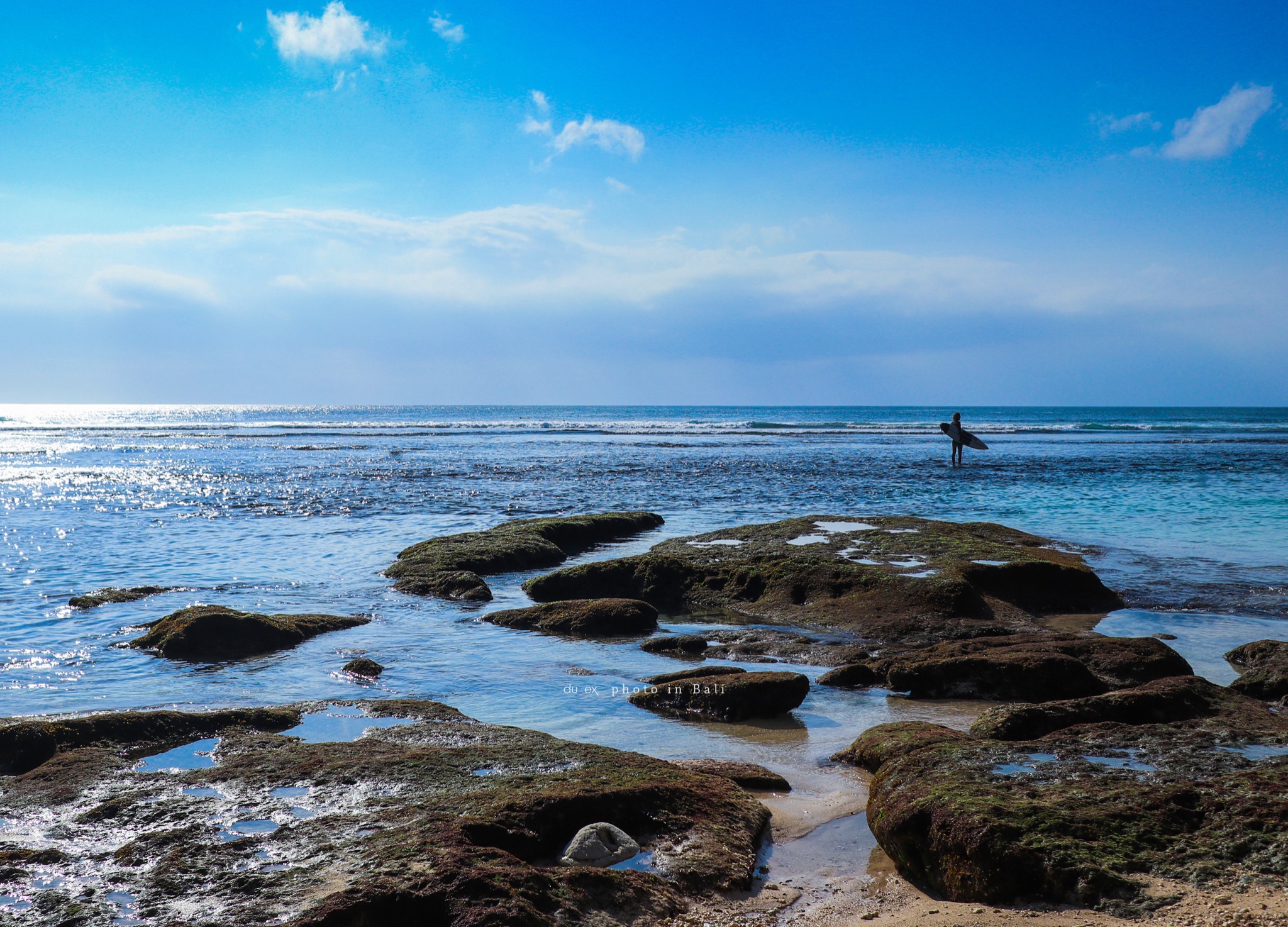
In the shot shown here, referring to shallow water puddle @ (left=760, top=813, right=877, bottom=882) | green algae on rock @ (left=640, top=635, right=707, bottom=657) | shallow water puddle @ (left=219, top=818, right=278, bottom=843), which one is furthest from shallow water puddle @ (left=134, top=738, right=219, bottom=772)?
green algae on rock @ (left=640, top=635, right=707, bottom=657)

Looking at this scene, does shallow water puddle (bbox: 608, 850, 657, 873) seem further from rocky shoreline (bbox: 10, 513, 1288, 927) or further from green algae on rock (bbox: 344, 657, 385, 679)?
green algae on rock (bbox: 344, 657, 385, 679)

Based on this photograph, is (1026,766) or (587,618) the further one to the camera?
(587,618)

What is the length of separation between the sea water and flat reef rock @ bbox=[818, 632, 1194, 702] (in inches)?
14.0

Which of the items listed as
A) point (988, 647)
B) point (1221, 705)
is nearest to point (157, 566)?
point (988, 647)

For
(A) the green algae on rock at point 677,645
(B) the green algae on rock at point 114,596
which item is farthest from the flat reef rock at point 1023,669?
(B) the green algae on rock at point 114,596

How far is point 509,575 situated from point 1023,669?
9704mm

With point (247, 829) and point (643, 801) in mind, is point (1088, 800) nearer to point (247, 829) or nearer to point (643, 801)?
point (643, 801)

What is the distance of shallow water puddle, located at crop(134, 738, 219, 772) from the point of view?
610 centimetres

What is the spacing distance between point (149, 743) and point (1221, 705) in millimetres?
8679

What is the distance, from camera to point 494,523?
71.3 ft

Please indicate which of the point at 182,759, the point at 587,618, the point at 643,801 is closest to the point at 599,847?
the point at 643,801

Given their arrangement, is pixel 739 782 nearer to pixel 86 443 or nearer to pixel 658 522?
pixel 658 522

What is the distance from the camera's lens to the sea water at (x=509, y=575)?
328 inches

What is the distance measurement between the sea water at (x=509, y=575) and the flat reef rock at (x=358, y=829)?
1433mm
